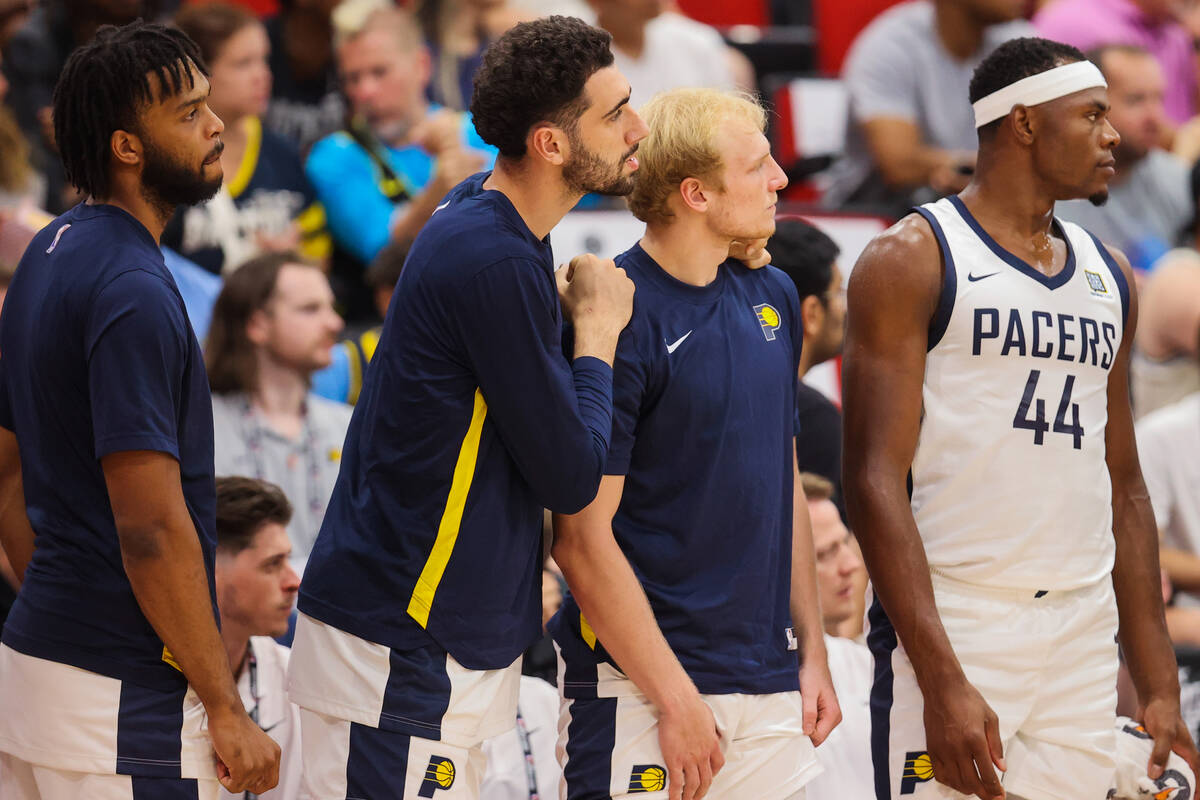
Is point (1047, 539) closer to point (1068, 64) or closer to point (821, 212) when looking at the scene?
point (1068, 64)

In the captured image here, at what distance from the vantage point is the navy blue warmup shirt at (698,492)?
3.18 m

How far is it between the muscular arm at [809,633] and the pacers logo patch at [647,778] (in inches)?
13.5

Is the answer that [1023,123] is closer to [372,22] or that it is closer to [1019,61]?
[1019,61]

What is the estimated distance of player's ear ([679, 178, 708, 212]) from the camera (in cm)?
329

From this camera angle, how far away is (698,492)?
125 inches

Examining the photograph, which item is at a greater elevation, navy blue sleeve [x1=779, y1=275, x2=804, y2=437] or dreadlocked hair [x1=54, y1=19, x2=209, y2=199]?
dreadlocked hair [x1=54, y1=19, x2=209, y2=199]

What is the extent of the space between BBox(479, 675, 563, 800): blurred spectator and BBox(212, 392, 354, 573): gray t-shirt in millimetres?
1333

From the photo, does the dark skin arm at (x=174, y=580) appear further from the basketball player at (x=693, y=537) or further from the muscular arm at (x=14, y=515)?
the basketball player at (x=693, y=537)

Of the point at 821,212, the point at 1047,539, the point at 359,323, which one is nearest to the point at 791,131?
the point at 821,212

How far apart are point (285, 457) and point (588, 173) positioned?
2.94m

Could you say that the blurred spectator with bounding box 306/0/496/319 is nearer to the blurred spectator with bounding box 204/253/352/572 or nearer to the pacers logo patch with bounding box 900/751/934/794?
the blurred spectator with bounding box 204/253/352/572

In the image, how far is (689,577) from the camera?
Answer: 3195 millimetres

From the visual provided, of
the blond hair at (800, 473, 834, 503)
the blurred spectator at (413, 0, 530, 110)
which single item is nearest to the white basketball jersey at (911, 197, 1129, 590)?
the blond hair at (800, 473, 834, 503)

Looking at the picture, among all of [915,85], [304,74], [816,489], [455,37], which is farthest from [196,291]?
[915,85]
